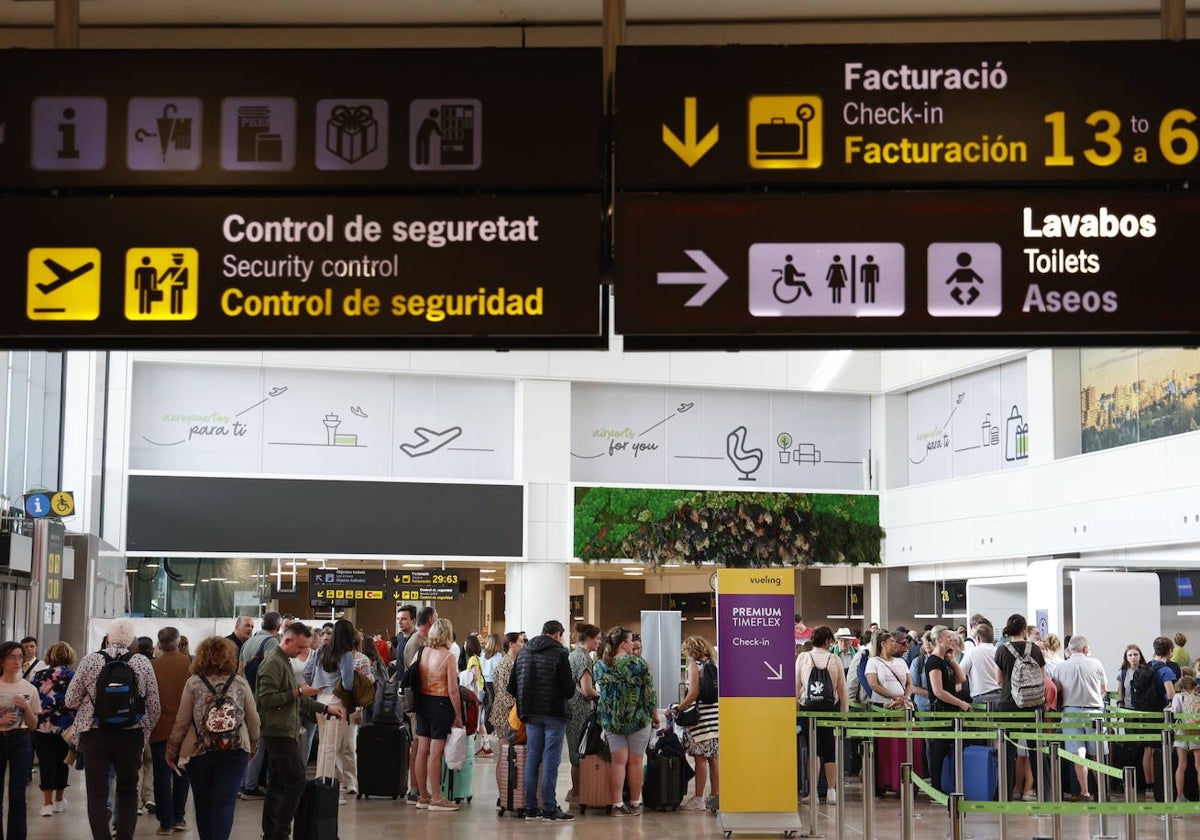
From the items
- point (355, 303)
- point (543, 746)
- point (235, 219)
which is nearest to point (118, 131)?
point (235, 219)

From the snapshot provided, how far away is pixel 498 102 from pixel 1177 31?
2.31m

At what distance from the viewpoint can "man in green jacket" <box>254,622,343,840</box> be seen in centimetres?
910

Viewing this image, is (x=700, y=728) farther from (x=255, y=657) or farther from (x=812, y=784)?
(x=255, y=657)

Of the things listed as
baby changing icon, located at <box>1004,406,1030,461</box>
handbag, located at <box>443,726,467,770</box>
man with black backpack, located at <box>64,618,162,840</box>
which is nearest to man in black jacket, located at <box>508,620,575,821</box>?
handbag, located at <box>443,726,467,770</box>

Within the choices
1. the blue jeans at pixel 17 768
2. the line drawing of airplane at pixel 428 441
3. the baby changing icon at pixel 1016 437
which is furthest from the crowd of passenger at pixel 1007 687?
the line drawing of airplane at pixel 428 441

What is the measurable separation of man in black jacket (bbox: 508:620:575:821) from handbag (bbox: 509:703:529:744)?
0.77 feet

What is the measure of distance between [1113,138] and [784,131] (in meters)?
1.06

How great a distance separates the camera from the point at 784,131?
4719 mm

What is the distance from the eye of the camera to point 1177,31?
488 cm

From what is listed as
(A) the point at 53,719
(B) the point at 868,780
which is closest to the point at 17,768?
(A) the point at 53,719

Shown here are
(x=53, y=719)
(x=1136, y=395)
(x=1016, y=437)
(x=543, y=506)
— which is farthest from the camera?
(x=543, y=506)

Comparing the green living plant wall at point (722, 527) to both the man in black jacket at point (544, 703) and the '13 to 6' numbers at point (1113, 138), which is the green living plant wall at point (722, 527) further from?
the '13 to 6' numbers at point (1113, 138)

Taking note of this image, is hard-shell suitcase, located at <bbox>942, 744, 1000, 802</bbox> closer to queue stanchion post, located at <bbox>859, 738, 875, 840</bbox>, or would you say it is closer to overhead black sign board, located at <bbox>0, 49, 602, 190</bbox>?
queue stanchion post, located at <bbox>859, 738, 875, 840</bbox>

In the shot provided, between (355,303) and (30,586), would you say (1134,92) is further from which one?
(30,586)
